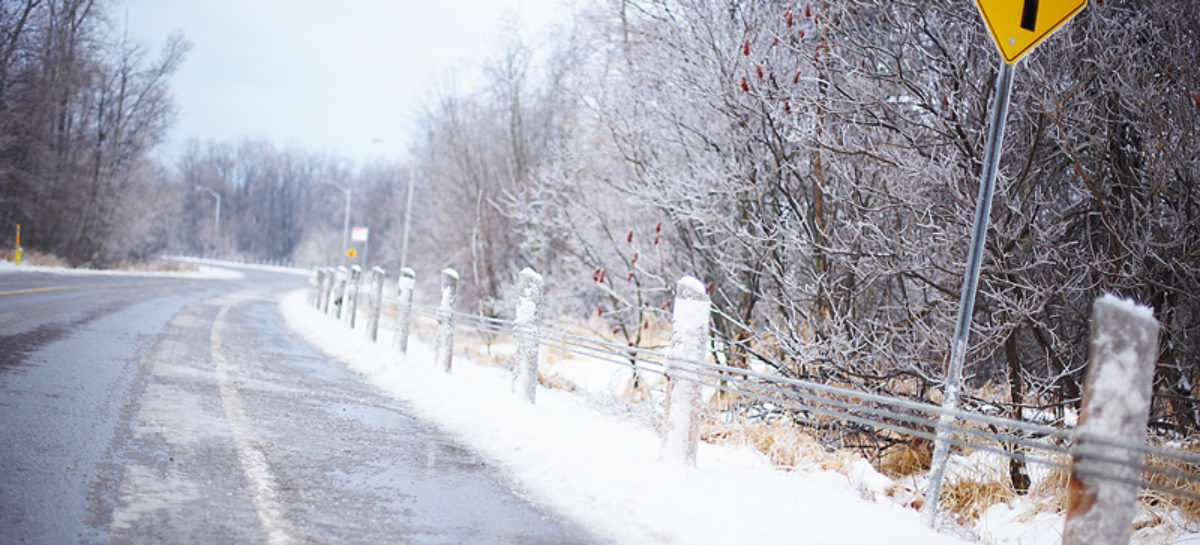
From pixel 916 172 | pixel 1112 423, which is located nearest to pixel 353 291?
pixel 916 172

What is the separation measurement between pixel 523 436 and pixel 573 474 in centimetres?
104

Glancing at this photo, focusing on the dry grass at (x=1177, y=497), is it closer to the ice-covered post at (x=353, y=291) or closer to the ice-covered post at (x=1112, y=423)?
the ice-covered post at (x=1112, y=423)

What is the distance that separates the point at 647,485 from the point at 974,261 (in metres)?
2.16

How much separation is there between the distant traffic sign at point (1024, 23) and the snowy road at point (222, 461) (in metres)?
3.24

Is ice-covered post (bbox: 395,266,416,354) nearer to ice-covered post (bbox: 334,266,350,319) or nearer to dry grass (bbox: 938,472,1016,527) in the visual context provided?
ice-covered post (bbox: 334,266,350,319)

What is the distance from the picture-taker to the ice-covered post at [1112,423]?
2812 millimetres

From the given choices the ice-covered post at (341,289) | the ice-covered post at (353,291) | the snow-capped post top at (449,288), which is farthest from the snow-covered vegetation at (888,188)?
the ice-covered post at (341,289)

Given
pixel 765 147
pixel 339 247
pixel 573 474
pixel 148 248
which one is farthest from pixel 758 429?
pixel 339 247

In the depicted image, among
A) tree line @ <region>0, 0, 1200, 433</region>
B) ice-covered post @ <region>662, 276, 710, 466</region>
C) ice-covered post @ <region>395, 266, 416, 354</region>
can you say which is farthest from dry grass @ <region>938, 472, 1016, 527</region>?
ice-covered post @ <region>395, 266, 416, 354</region>

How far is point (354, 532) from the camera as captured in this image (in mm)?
3461

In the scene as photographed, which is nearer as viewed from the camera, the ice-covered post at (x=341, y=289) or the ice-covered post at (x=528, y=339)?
the ice-covered post at (x=528, y=339)

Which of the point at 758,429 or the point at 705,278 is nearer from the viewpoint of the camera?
the point at 758,429

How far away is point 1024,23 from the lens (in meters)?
3.86

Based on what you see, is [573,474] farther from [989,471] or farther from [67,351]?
A: [67,351]
